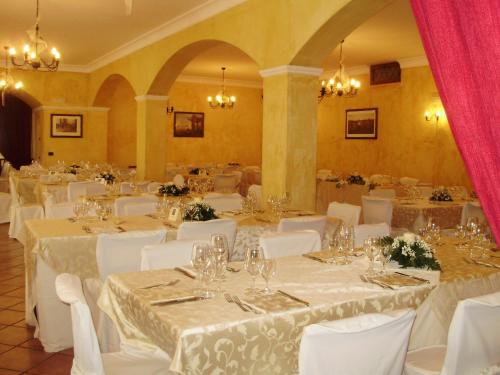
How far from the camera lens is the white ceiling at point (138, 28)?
839 centimetres

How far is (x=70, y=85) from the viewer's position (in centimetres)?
1502

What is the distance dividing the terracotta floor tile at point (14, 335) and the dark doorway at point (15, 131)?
620 inches

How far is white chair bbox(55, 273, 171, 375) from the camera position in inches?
94.4

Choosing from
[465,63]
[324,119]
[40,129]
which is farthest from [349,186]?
[40,129]

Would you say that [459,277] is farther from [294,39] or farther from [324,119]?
[324,119]

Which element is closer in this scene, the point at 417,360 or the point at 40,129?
the point at 417,360

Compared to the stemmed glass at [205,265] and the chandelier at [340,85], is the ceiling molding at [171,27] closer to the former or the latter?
the chandelier at [340,85]

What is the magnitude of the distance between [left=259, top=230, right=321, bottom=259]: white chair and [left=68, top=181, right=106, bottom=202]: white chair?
16.4 feet

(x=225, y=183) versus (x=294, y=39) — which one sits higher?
(x=294, y=39)

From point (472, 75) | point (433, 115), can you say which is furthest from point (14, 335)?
point (433, 115)

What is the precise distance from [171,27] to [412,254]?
7447mm

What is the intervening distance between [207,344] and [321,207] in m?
8.25

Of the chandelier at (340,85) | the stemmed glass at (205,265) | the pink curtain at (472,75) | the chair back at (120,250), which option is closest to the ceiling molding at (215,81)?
the chandelier at (340,85)

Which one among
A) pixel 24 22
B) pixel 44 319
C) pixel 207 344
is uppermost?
pixel 24 22
